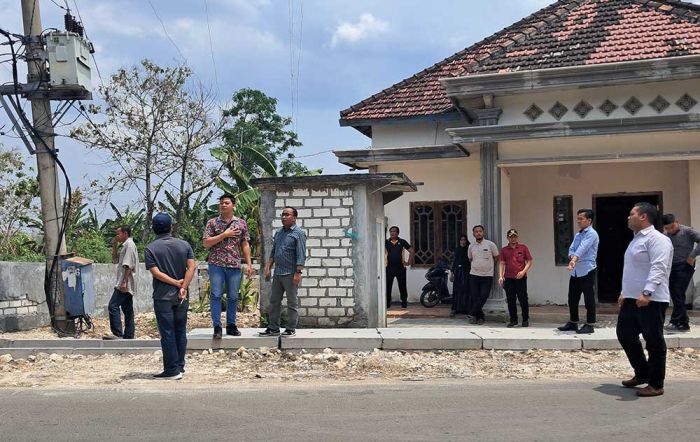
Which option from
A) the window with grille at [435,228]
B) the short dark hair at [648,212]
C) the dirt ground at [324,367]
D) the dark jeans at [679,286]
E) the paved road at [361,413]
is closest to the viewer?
the paved road at [361,413]

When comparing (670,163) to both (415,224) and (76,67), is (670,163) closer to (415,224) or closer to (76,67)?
(415,224)

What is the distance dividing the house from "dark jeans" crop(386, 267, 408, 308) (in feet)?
2.31

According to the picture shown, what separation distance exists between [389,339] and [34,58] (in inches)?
267

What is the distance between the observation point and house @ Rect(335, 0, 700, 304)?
11734mm

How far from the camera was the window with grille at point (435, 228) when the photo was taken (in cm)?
1459

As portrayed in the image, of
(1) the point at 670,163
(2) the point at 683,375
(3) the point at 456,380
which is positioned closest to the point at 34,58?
(3) the point at 456,380

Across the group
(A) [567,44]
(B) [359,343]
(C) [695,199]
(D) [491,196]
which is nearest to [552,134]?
(D) [491,196]

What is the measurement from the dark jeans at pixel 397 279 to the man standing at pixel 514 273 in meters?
3.00

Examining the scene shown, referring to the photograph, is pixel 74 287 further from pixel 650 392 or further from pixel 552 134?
pixel 650 392

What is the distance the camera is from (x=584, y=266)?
971 cm

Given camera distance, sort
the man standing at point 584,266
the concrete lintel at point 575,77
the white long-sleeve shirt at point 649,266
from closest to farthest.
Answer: the white long-sleeve shirt at point 649,266
the man standing at point 584,266
the concrete lintel at point 575,77

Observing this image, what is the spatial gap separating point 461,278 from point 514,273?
1.96m

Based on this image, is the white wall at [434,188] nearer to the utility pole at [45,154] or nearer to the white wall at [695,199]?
the white wall at [695,199]

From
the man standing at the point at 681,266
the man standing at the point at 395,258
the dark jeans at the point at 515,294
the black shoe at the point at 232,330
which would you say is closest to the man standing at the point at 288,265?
the black shoe at the point at 232,330
